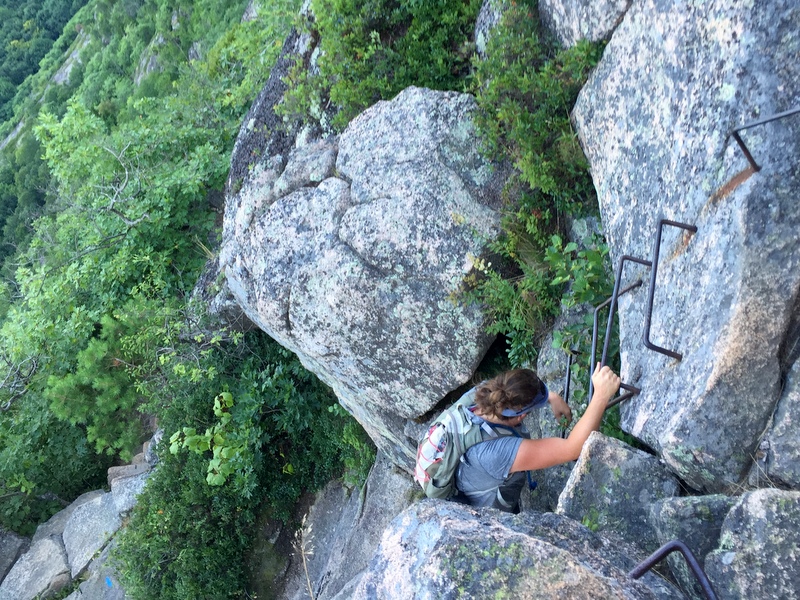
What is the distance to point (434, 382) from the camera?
20.1 ft

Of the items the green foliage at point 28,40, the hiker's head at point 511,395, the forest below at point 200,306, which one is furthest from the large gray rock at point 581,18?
the green foliage at point 28,40

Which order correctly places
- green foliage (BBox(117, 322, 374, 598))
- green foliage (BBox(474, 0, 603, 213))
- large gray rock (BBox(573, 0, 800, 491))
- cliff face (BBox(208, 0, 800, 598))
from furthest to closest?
green foliage (BBox(117, 322, 374, 598)) < green foliage (BBox(474, 0, 603, 213)) < large gray rock (BBox(573, 0, 800, 491)) < cliff face (BBox(208, 0, 800, 598))

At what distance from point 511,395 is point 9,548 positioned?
40.7 ft

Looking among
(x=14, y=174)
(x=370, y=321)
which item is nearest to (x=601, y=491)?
(x=370, y=321)

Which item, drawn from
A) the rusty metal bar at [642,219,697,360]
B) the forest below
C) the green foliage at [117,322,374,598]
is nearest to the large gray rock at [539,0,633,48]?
the forest below

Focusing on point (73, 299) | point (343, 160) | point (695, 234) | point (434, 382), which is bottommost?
point (434, 382)

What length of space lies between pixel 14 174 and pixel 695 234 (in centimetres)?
3957

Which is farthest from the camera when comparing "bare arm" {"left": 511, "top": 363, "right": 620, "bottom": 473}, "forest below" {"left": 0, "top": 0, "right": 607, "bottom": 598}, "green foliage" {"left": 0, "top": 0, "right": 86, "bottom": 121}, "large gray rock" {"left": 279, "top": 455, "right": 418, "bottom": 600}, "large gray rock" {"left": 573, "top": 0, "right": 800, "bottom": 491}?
"green foliage" {"left": 0, "top": 0, "right": 86, "bottom": 121}

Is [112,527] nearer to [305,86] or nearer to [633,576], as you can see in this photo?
[305,86]

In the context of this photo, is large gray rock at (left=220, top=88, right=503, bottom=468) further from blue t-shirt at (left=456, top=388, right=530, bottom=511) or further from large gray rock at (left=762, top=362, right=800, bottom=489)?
large gray rock at (left=762, top=362, right=800, bottom=489)

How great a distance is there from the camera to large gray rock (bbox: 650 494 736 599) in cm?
323

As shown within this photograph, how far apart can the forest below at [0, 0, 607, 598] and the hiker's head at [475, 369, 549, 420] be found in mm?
1048

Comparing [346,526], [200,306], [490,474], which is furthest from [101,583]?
[490,474]

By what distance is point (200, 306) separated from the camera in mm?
9383
